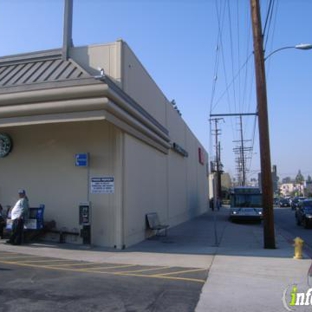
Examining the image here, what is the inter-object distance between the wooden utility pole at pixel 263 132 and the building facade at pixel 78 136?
4.34 metres

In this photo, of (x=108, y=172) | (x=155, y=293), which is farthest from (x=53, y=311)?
(x=108, y=172)

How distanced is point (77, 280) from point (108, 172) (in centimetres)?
597

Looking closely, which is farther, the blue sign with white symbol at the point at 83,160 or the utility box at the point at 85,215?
the blue sign with white symbol at the point at 83,160

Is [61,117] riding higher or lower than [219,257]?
higher

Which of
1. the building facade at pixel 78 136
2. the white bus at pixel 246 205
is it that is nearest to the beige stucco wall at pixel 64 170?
the building facade at pixel 78 136

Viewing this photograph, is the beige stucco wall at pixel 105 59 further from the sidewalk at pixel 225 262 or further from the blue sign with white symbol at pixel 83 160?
the sidewalk at pixel 225 262

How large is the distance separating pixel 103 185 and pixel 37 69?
447cm

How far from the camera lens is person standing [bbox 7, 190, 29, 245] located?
547 inches

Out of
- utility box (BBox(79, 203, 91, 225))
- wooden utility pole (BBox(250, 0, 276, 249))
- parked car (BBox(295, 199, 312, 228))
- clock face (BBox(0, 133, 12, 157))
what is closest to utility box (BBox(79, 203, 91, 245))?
utility box (BBox(79, 203, 91, 225))

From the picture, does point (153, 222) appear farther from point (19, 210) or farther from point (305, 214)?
point (305, 214)

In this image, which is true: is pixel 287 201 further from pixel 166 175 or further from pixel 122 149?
pixel 122 149

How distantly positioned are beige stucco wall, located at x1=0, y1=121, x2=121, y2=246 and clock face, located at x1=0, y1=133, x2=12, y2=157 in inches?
5.9

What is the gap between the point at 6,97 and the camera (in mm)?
13695
